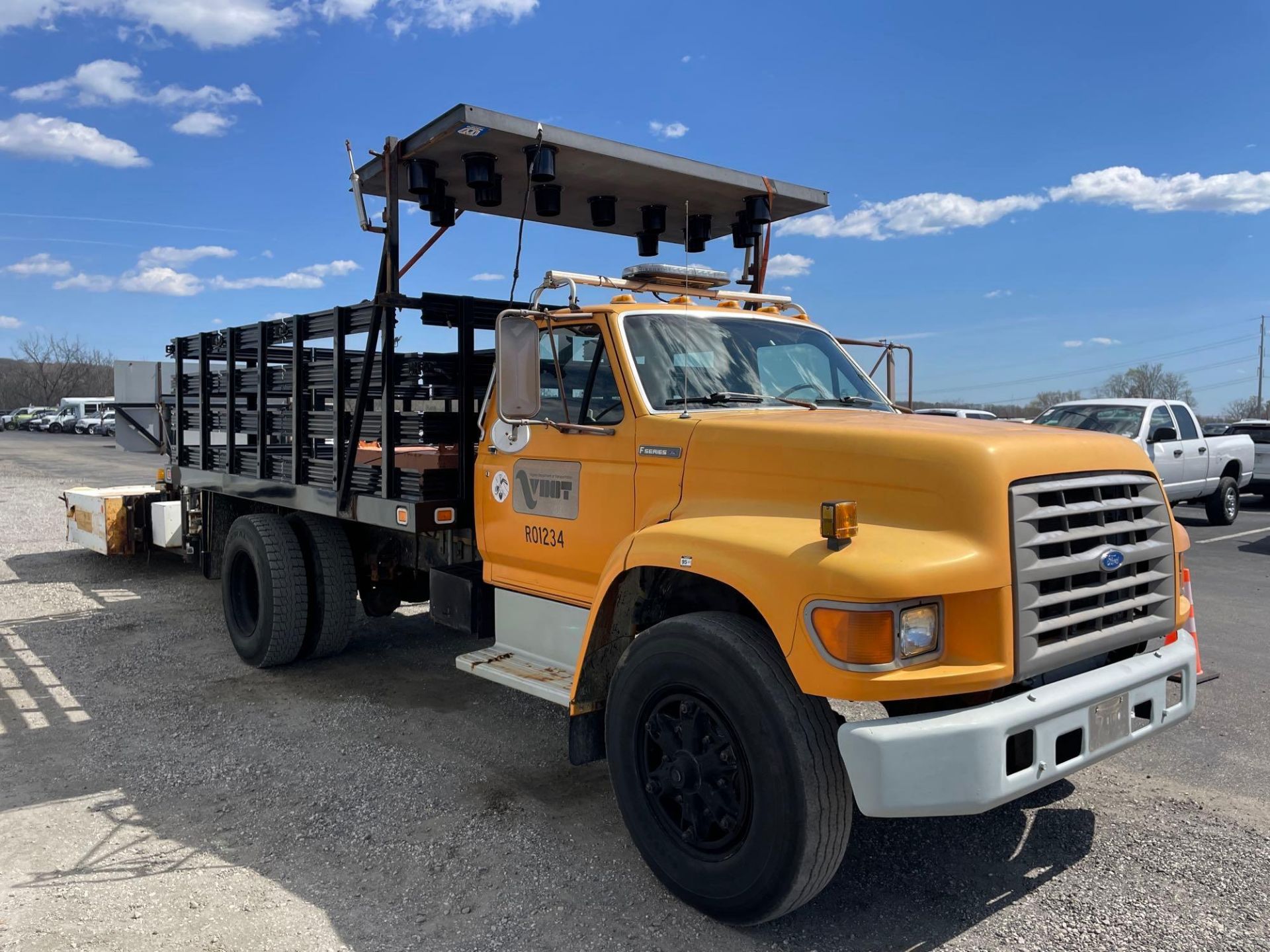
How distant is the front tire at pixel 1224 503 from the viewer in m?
14.6

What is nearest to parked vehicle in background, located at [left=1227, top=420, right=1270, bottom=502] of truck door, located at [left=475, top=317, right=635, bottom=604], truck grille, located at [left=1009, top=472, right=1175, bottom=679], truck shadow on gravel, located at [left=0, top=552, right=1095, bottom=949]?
truck shadow on gravel, located at [left=0, top=552, right=1095, bottom=949]

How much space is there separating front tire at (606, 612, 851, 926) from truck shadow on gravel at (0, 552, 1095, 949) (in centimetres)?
24

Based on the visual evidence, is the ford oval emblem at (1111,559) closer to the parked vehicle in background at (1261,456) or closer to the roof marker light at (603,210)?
the roof marker light at (603,210)

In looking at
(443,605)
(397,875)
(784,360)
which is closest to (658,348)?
(784,360)

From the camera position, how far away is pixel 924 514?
9.82ft

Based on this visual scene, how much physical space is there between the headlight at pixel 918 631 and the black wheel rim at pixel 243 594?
5195 millimetres

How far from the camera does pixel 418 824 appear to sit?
13.2ft

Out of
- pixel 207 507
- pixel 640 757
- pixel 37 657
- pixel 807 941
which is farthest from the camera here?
pixel 207 507

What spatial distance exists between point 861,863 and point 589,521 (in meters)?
1.76

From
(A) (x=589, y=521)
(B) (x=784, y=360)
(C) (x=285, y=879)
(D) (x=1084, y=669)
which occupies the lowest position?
(C) (x=285, y=879)

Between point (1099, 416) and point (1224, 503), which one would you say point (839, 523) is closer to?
point (1099, 416)

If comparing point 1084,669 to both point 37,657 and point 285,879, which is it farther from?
point 37,657

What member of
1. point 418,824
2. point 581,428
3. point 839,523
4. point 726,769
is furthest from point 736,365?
point 418,824

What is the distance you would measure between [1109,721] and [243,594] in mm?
5674
